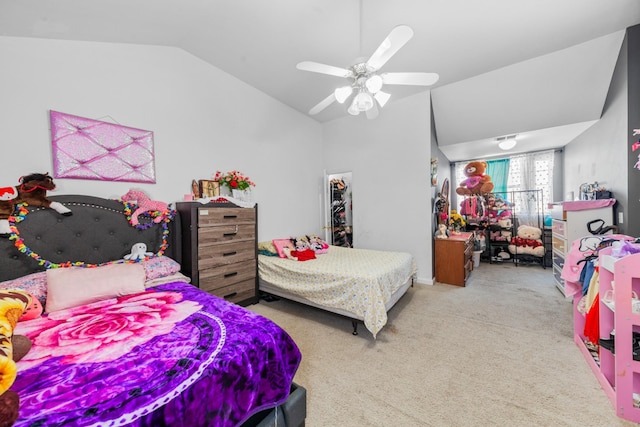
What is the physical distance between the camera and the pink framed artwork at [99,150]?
201 cm

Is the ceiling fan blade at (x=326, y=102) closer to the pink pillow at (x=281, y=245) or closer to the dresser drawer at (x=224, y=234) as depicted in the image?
the dresser drawer at (x=224, y=234)

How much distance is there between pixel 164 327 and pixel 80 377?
1.24 feet

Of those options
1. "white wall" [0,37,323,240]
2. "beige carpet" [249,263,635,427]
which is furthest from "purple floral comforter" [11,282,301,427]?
"white wall" [0,37,323,240]

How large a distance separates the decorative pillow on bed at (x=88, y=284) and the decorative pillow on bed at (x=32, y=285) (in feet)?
0.27

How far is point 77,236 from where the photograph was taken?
202 centimetres

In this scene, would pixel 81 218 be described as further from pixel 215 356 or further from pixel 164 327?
pixel 215 356

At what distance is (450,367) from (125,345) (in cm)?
213

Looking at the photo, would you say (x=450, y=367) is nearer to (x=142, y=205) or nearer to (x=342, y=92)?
(x=342, y=92)

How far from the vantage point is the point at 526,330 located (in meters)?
→ 2.39

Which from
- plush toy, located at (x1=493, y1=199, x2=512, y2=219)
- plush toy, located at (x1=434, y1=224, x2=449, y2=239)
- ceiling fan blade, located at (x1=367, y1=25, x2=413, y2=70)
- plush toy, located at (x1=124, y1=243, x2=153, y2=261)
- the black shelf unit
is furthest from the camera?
plush toy, located at (x1=493, y1=199, x2=512, y2=219)

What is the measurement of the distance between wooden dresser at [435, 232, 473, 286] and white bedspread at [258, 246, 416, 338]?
86 cm

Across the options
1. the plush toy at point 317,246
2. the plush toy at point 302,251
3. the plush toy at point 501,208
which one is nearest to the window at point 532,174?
the plush toy at point 501,208

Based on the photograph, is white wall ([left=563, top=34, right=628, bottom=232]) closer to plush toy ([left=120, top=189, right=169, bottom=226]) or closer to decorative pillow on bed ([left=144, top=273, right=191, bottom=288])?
decorative pillow on bed ([left=144, top=273, right=191, bottom=288])

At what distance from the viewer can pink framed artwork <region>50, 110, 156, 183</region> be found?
2.01 metres
